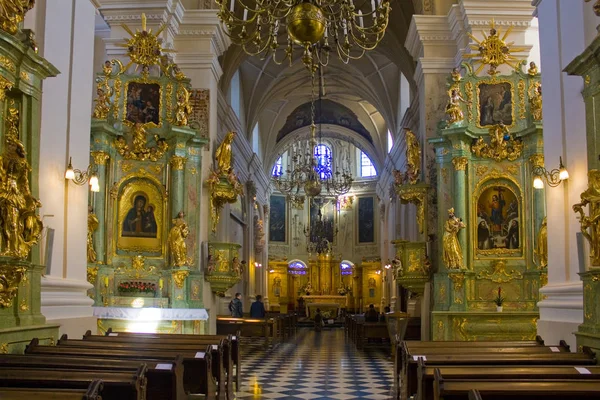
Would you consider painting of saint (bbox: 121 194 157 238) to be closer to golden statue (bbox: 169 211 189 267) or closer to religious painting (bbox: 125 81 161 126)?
golden statue (bbox: 169 211 189 267)

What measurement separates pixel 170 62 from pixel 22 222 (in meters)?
9.67

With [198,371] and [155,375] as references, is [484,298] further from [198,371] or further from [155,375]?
[155,375]

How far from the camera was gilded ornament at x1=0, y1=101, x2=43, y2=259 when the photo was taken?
652 cm

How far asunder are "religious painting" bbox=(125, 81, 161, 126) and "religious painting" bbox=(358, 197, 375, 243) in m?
24.2

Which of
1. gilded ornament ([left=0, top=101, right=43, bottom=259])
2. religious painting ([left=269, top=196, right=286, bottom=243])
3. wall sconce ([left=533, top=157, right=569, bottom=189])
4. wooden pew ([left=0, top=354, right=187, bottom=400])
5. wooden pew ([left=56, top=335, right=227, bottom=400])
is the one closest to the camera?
wooden pew ([left=0, top=354, right=187, bottom=400])

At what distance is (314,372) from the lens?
12.8 m

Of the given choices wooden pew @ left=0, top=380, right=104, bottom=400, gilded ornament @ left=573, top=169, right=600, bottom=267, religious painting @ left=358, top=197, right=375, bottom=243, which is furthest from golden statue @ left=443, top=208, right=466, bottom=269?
religious painting @ left=358, top=197, right=375, bottom=243

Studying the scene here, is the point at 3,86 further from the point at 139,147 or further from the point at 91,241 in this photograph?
the point at 139,147

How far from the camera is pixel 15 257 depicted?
21.5 ft

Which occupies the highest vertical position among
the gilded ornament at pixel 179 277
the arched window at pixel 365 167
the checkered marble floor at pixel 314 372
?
the arched window at pixel 365 167

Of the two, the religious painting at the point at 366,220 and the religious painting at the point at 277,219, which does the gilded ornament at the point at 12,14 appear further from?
the religious painting at the point at 277,219

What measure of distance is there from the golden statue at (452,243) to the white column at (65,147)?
24.3 ft

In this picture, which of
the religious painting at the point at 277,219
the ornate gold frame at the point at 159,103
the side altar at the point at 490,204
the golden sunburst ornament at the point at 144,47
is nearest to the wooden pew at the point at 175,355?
the side altar at the point at 490,204

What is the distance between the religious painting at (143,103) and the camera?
15250mm
